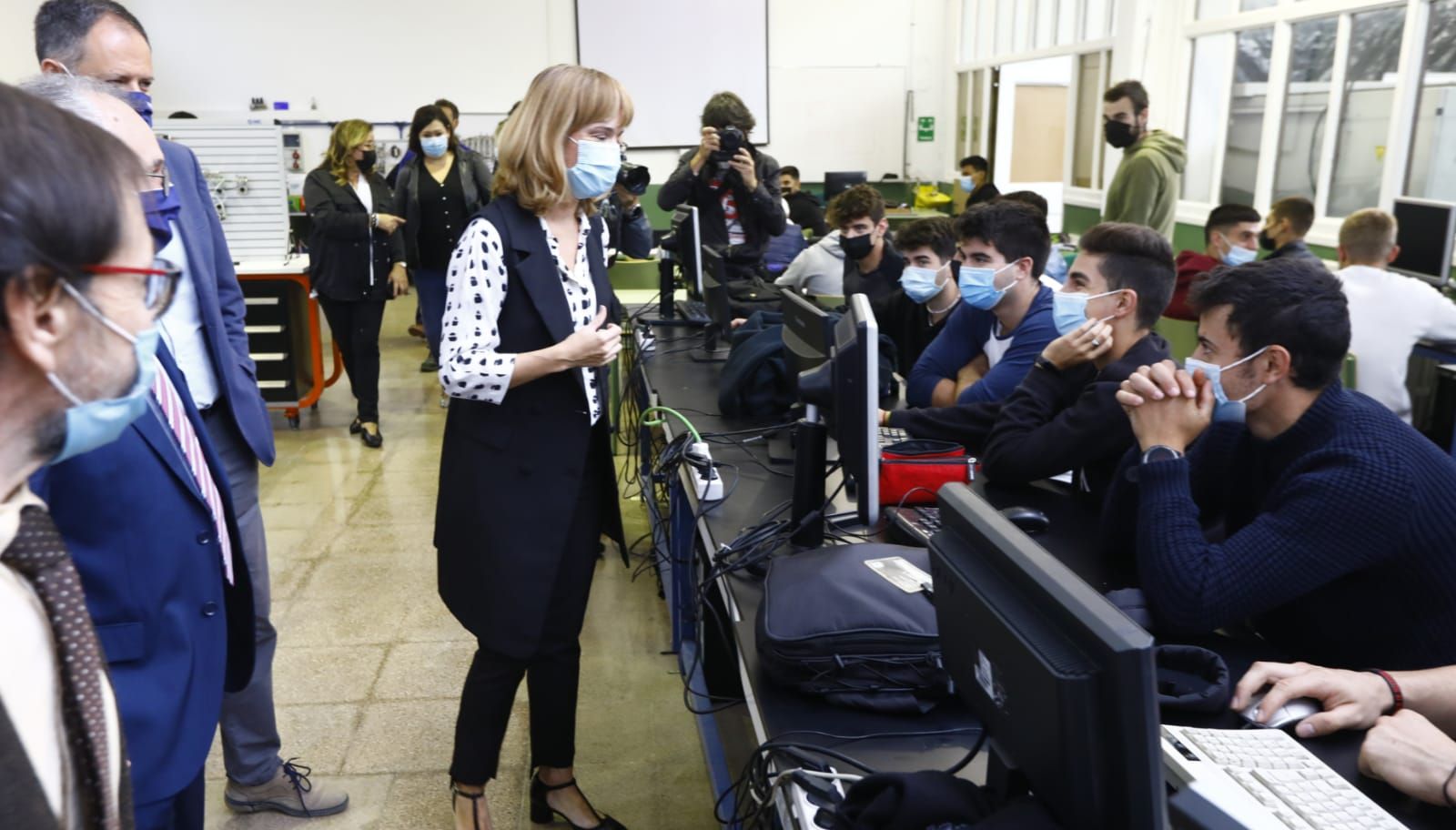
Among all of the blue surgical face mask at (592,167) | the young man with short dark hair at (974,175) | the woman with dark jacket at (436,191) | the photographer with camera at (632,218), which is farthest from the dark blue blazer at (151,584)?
the young man with short dark hair at (974,175)

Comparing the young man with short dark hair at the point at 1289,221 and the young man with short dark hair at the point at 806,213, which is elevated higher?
the young man with short dark hair at the point at 1289,221

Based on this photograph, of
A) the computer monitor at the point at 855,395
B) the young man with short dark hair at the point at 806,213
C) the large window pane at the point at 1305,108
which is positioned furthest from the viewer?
the young man with short dark hair at the point at 806,213

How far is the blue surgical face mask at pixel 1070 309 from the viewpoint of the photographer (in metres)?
2.39

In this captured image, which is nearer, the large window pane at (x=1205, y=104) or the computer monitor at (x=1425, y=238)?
the computer monitor at (x=1425, y=238)

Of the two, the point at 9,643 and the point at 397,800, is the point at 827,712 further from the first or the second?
the point at 397,800

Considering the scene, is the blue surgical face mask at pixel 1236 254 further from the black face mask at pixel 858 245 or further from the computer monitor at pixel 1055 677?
the computer monitor at pixel 1055 677

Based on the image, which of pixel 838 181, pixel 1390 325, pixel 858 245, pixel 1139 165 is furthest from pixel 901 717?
pixel 838 181

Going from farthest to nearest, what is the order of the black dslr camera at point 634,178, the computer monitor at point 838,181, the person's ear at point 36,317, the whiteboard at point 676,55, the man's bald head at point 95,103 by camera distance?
1. the whiteboard at point 676,55
2. the computer monitor at point 838,181
3. the black dslr camera at point 634,178
4. the man's bald head at point 95,103
5. the person's ear at point 36,317

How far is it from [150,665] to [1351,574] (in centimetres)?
165

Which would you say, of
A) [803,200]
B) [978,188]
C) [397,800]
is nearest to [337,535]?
[397,800]

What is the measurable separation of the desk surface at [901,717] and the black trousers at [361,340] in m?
3.17

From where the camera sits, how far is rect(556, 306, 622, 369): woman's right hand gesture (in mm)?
1846

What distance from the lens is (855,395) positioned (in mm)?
1688

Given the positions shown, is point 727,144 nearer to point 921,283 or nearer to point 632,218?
point 632,218
